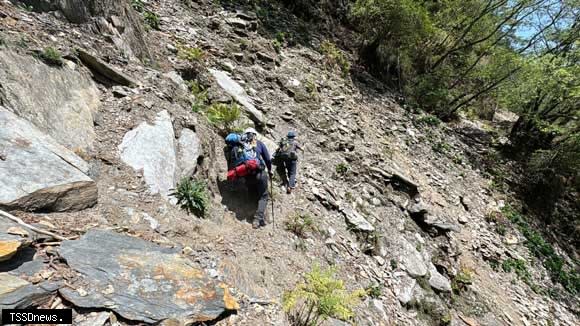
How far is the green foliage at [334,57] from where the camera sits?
46.6 feet

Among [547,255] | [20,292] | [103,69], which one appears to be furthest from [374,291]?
[547,255]

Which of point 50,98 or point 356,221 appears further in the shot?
point 356,221

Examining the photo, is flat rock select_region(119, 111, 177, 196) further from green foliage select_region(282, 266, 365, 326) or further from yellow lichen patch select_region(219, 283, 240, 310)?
green foliage select_region(282, 266, 365, 326)

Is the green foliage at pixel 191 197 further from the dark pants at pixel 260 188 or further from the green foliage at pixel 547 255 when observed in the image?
the green foliage at pixel 547 255

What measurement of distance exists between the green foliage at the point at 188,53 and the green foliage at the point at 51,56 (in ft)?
12.8

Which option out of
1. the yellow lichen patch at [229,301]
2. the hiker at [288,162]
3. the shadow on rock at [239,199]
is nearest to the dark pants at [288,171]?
the hiker at [288,162]

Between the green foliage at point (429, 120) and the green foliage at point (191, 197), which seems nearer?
the green foliage at point (191, 197)

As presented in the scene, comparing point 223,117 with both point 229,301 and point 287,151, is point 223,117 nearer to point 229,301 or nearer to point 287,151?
point 287,151

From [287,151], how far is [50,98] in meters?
4.74

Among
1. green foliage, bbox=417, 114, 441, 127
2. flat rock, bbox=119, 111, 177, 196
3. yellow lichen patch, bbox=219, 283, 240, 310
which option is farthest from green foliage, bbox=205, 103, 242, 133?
green foliage, bbox=417, 114, 441, 127

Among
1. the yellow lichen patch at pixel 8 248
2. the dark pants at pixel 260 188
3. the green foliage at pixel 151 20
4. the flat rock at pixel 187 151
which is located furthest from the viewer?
the green foliage at pixel 151 20

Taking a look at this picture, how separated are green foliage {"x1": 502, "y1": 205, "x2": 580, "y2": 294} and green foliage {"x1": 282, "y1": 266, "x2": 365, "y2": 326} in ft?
Result: 30.5

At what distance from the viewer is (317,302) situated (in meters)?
4.21

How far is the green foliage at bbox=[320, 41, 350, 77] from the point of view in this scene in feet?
46.6
